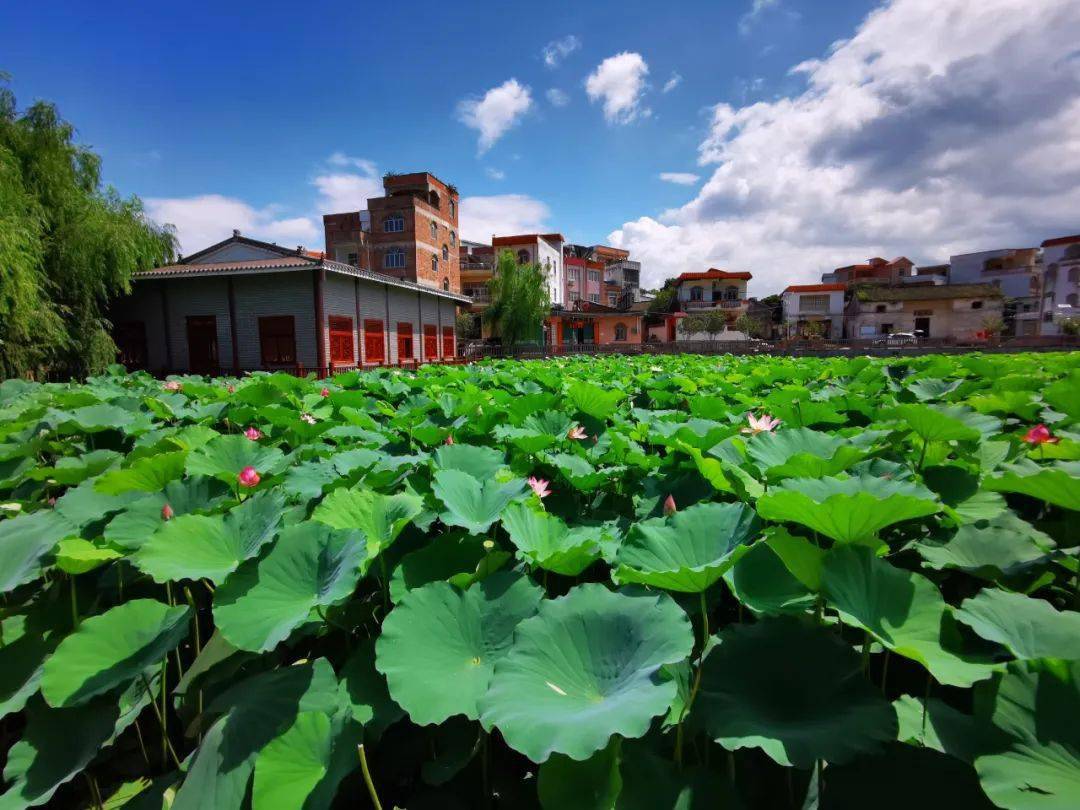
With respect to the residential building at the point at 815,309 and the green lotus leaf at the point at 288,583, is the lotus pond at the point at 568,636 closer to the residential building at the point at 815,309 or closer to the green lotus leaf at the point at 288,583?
the green lotus leaf at the point at 288,583

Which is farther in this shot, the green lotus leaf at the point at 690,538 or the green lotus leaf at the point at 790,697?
the green lotus leaf at the point at 690,538

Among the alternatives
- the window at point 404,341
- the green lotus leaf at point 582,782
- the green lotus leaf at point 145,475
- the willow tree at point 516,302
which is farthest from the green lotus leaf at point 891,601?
the willow tree at point 516,302

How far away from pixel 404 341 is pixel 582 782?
19.6 metres

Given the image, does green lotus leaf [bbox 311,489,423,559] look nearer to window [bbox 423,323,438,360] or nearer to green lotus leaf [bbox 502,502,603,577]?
green lotus leaf [bbox 502,502,603,577]

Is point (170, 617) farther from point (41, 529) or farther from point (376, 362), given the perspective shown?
point (376, 362)

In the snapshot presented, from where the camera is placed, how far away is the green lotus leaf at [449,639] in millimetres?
693

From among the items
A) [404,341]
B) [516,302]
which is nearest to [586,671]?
[404,341]

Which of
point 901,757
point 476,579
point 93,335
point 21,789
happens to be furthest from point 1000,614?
point 93,335

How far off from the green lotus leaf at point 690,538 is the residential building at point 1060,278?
52610 millimetres

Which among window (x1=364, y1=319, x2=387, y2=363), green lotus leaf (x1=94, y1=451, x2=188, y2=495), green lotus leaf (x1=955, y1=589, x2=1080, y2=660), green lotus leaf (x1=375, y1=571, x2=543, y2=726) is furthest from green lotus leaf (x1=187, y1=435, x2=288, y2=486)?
window (x1=364, y1=319, x2=387, y2=363)

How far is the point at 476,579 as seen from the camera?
Result: 34.9 inches

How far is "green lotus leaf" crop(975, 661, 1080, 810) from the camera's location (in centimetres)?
49

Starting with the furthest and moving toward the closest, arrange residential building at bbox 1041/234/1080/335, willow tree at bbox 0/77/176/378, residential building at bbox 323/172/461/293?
residential building at bbox 1041/234/1080/335
residential building at bbox 323/172/461/293
willow tree at bbox 0/77/176/378

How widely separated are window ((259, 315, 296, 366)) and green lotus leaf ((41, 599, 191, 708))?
16.0 meters
